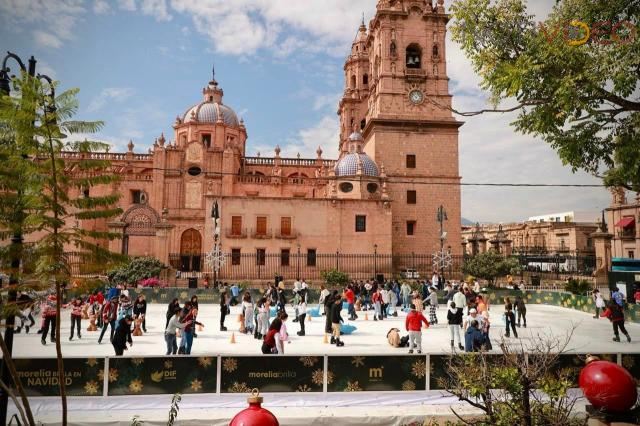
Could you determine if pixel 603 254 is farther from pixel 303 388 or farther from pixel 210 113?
pixel 210 113

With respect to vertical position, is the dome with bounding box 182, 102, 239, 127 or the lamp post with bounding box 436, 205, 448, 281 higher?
the dome with bounding box 182, 102, 239, 127

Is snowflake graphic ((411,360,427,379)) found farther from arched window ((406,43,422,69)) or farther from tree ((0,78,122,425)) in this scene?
arched window ((406,43,422,69))

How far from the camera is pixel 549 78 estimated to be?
947 cm

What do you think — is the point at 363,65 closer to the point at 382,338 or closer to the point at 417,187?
the point at 417,187

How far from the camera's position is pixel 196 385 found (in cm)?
765

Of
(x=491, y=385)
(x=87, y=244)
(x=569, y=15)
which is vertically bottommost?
(x=491, y=385)

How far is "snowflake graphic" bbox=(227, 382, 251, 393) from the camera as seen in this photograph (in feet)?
25.3

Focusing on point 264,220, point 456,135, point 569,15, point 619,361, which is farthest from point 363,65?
point 619,361

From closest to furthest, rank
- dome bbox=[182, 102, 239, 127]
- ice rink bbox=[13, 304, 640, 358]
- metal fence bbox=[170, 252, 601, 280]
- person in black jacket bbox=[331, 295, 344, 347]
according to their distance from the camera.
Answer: ice rink bbox=[13, 304, 640, 358] < person in black jacket bbox=[331, 295, 344, 347] < metal fence bbox=[170, 252, 601, 280] < dome bbox=[182, 102, 239, 127]

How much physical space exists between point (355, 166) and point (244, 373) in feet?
83.6

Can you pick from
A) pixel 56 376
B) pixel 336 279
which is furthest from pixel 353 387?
pixel 336 279

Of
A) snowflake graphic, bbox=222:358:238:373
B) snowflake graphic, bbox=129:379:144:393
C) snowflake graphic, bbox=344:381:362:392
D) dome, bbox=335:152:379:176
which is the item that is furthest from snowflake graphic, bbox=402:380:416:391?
dome, bbox=335:152:379:176

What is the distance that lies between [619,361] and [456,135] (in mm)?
28032

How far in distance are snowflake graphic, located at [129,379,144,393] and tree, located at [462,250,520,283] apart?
76.5ft
